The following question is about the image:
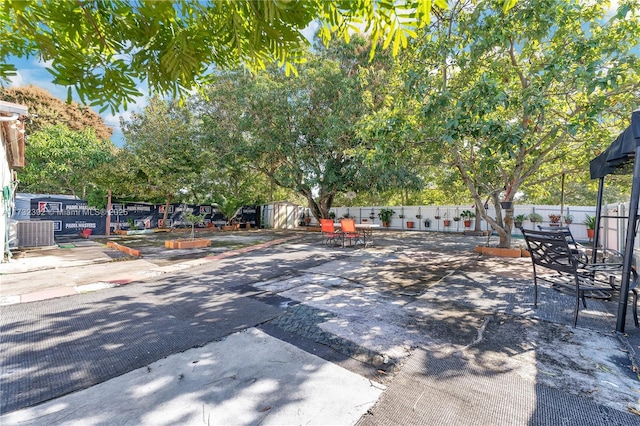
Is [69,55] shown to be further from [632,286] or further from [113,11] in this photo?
[632,286]

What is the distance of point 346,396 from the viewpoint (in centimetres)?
187

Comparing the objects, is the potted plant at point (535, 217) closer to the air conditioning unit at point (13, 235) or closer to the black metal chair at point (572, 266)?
the black metal chair at point (572, 266)

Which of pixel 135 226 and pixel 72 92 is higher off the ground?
pixel 72 92

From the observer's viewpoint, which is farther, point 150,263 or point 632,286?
point 150,263

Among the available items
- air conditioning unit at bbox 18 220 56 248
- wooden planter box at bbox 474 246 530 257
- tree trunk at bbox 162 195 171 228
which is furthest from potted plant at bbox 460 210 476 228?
air conditioning unit at bbox 18 220 56 248

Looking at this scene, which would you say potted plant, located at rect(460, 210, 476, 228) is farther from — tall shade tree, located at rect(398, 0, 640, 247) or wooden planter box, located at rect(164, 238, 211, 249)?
wooden planter box, located at rect(164, 238, 211, 249)

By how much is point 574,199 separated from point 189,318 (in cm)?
2925

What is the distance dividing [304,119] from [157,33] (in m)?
13.7

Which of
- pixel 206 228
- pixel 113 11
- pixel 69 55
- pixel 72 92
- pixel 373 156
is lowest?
pixel 206 228

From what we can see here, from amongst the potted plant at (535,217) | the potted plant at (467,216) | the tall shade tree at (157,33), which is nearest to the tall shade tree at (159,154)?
the tall shade tree at (157,33)

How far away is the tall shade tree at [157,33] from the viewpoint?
111 cm

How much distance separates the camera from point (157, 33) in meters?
1.25

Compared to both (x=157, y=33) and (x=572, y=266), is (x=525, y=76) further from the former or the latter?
(x=157, y=33)

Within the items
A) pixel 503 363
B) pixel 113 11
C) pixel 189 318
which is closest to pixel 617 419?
pixel 503 363
